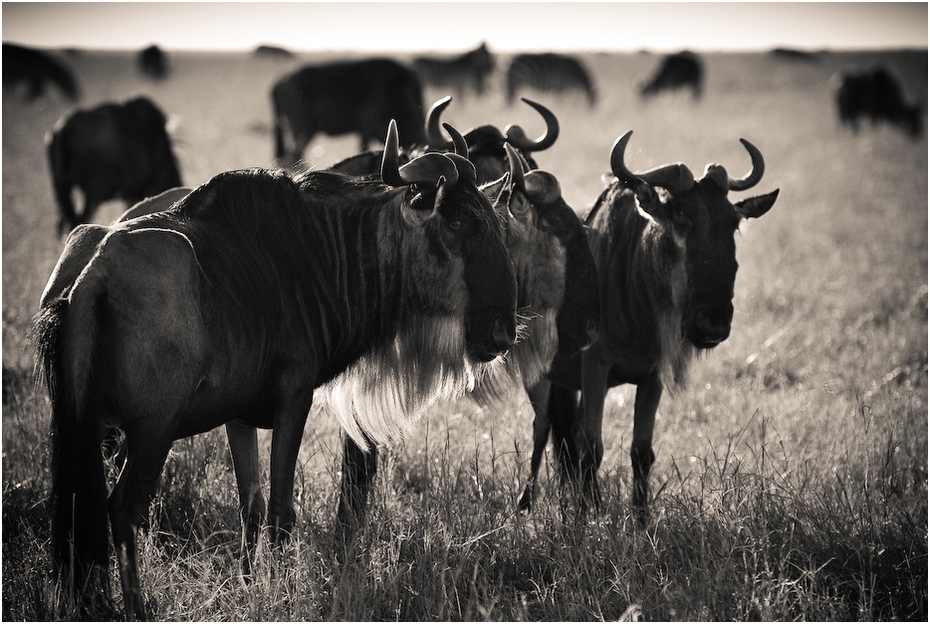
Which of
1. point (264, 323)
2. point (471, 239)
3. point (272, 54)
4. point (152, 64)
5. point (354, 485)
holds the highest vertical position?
point (272, 54)

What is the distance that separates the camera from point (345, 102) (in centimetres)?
1293

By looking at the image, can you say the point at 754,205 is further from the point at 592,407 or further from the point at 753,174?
the point at 592,407

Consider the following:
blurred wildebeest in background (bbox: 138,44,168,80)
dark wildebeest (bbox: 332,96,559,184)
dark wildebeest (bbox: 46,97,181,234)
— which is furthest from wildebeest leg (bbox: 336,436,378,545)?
blurred wildebeest in background (bbox: 138,44,168,80)

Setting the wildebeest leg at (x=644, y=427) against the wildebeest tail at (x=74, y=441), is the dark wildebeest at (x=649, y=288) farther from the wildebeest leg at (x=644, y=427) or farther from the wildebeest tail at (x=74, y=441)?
the wildebeest tail at (x=74, y=441)

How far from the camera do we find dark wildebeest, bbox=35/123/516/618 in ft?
7.70

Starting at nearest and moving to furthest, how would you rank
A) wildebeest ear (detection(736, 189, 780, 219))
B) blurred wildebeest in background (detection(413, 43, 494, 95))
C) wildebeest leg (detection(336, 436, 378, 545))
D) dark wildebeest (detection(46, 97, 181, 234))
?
wildebeest leg (detection(336, 436, 378, 545)), wildebeest ear (detection(736, 189, 780, 219)), dark wildebeest (detection(46, 97, 181, 234)), blurred wildebeest in background (detection(413, 43, 494, 95))

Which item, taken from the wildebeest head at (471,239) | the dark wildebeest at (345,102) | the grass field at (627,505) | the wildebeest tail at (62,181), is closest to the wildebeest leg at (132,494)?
the grass field at (627,505)

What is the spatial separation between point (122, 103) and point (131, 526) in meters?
8.29

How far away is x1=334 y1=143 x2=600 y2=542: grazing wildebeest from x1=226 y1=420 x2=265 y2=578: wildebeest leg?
0.44 m

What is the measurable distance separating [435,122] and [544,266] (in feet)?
3.59

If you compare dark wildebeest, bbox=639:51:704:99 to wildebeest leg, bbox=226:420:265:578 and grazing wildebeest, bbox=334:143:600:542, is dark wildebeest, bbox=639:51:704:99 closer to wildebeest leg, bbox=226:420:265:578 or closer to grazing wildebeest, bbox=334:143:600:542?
grazing wildebeest, bbox=334:143:600:542

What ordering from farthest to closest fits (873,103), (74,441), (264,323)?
(873,103)
(264,323)
(74,441)

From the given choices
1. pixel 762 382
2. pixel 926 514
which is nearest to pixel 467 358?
pixel 926 514

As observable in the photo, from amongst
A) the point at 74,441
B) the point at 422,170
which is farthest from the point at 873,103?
the point at 74,441
